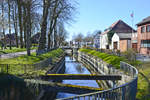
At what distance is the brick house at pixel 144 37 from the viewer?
31648 mm

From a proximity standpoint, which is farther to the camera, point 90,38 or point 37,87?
point 90,38

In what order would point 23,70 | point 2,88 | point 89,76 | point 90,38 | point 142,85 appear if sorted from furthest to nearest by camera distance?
point 90,38 < point 89,76 < point 23,70 < point 142,85 < point 2,88

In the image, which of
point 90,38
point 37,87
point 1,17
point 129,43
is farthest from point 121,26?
point 90,38

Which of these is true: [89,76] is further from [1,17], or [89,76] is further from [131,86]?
[1,17]

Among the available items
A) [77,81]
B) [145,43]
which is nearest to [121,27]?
[145,43]

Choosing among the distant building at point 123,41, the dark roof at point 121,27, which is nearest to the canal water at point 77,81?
the distant building at point 123,41

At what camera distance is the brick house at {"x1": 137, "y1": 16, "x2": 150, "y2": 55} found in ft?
104

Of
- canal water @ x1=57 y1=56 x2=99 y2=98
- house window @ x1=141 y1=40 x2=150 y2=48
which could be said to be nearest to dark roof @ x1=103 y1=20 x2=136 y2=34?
house window @ x1=141 y1=40 x2=150 y2=48

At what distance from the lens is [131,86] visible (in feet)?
22.2

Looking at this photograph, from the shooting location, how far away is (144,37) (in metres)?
33.0

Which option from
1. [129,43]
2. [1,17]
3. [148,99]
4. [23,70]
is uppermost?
[1,17]

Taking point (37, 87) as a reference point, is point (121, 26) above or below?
above

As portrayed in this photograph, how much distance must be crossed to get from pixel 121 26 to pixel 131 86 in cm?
6111

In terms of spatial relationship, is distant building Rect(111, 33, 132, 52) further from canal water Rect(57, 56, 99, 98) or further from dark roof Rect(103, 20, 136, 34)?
dark roof Rect(103, 20, 136, 34)
